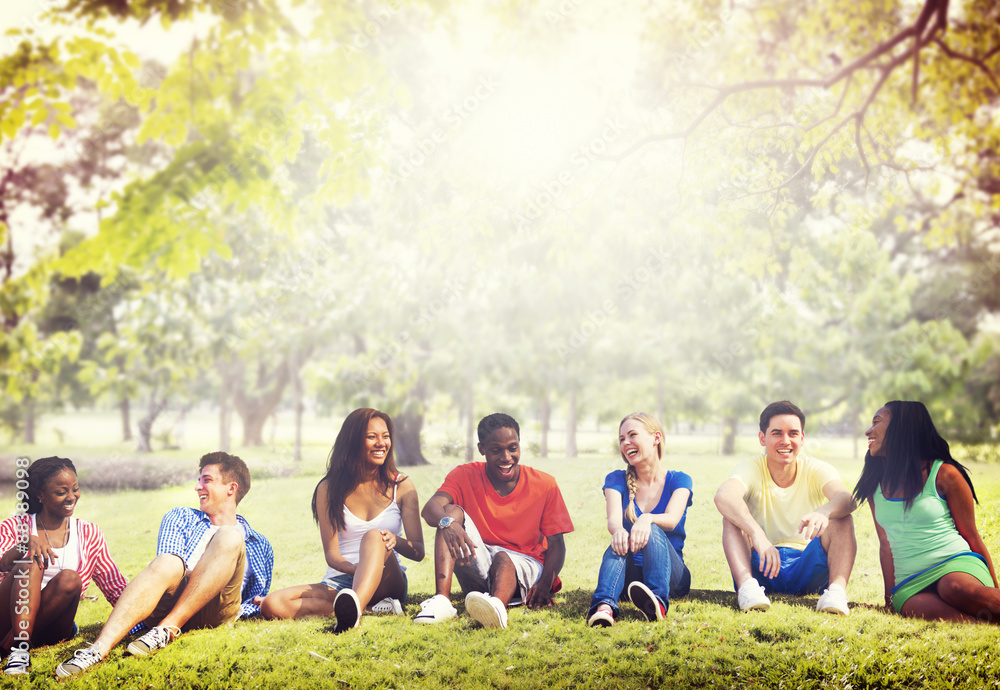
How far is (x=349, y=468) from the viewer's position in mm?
4688

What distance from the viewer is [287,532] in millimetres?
5305

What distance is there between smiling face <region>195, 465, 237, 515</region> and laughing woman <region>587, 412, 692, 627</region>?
2.67m

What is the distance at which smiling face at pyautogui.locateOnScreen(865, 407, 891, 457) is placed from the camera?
4.67 meters

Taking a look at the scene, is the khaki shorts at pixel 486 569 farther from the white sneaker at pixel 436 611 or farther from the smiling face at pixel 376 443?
the smiling face at pixel 376 443

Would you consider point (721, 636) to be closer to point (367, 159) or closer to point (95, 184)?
point (367, 159)

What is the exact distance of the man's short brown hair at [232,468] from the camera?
4629mm

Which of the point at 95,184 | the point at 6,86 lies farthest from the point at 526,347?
the point at 6,86

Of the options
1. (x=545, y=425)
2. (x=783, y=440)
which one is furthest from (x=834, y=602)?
(x=545, y=425)

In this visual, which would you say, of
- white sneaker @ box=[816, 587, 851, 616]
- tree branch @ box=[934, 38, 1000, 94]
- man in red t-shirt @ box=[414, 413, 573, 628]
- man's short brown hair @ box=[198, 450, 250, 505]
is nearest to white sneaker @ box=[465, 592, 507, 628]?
man in red t-shirt @ box=[414, 413, 573, 628]

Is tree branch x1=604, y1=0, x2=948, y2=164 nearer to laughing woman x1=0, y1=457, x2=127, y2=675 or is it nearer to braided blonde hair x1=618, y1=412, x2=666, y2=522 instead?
braided blonde hair x1=618, y1=412, x2=666, y2=522

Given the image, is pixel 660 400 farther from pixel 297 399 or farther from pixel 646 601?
pixel 297 399

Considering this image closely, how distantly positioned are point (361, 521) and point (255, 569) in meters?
0.82

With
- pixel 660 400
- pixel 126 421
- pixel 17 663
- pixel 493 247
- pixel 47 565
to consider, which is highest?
pixel 493 247

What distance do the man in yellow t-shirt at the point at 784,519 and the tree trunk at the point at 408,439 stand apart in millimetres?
3440
